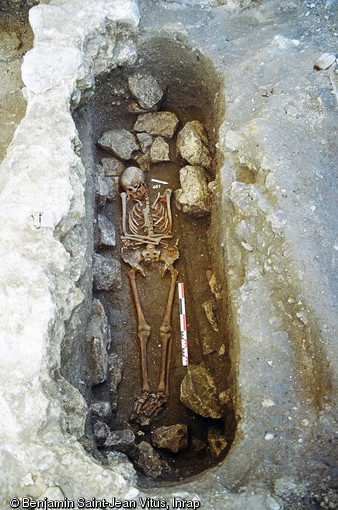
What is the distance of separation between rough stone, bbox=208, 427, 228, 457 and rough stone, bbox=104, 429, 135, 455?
563mm

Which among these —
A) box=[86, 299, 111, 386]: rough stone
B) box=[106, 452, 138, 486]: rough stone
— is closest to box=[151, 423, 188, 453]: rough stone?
box=[86, 299, 111, 386]: rough stone

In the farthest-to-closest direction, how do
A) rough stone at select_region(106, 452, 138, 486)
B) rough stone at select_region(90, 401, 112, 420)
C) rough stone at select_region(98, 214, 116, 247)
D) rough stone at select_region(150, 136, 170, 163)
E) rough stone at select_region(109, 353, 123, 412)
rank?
rough stone at select_region(150, 136, 170, 163) < rough stone at select_region(98, 214, 116, 247) < rough stone at select_region(109, 353, 123, 412) < rough stone at select_region(90, 401, 112, 420) < rough stone at select_region(106, 452, 138, 486)

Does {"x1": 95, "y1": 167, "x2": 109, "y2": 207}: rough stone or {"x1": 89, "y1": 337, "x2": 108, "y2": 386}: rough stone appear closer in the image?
{"x1": 89, "y1": 337, "x2": 108, "y2": 386}: rough stone

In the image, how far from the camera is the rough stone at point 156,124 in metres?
5.20

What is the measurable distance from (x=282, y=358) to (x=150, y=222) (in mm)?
1943

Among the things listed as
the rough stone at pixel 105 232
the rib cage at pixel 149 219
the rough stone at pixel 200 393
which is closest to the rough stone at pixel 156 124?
the rib cage at pixel 149 219

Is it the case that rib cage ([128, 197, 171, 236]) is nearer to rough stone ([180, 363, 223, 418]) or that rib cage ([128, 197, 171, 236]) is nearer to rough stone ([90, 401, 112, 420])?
rough stone ([180, 363, 223, 418])

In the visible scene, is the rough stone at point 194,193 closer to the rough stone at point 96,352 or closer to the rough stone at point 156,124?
the rough stone at point 156,124

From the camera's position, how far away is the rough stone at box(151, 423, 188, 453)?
159 inches

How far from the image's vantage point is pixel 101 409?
4008 mm

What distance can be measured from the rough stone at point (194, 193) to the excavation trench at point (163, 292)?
0.18ft

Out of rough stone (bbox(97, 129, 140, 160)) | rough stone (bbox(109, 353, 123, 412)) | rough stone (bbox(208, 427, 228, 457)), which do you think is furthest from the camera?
rough stone (bbox(97, 129, 140, 160))

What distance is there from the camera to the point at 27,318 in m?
3.19

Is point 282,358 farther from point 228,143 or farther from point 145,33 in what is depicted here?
point 145,33
